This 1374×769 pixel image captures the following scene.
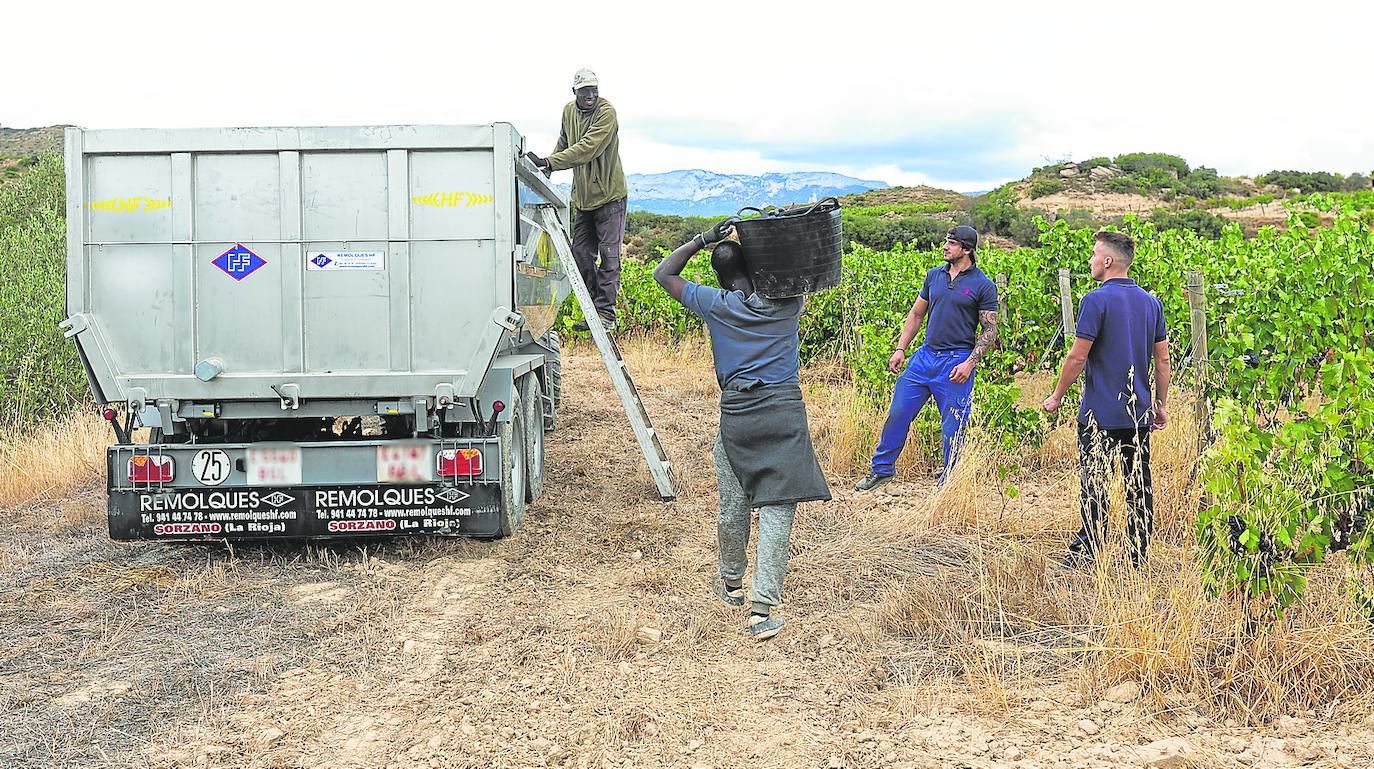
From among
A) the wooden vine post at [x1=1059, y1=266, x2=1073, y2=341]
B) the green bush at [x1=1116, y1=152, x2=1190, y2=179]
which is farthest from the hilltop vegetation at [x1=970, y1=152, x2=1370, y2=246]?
the wooden vine post at [x1=1059, y1=266, x2=1073, y2=341]

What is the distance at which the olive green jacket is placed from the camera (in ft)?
27.0

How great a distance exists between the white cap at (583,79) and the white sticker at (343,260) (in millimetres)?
2873

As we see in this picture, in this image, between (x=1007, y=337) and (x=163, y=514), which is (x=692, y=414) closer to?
(x=1007, y=337)

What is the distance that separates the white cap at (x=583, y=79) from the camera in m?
8.44

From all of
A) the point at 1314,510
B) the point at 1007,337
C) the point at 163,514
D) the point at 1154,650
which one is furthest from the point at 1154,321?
the point at 163,514

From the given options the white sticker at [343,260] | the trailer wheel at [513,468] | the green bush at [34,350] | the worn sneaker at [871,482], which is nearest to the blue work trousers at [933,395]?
the worn sneaker at [871,482]

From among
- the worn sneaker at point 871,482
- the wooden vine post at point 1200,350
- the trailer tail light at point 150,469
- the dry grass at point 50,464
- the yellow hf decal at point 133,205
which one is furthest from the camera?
the dry grass at point 50,464

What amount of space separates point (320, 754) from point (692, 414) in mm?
8105

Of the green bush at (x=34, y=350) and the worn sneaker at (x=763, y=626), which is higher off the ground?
the green bush at (x=34, y=350)

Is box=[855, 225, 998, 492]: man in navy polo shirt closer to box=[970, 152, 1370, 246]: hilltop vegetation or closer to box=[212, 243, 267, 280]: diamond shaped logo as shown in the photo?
box=[212, 243, 267, 280]: diamond shaped logo

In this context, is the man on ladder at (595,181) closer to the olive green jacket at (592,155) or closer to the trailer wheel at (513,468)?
the olive green jacket at (592,155)

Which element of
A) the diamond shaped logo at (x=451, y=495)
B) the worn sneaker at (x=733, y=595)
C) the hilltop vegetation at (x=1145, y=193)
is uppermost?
the hilltop vegetation at (x=1145, y=193)

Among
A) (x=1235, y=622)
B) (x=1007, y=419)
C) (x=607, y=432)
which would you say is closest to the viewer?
(x=1235, y=622)

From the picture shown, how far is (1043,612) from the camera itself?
5.19 metres
